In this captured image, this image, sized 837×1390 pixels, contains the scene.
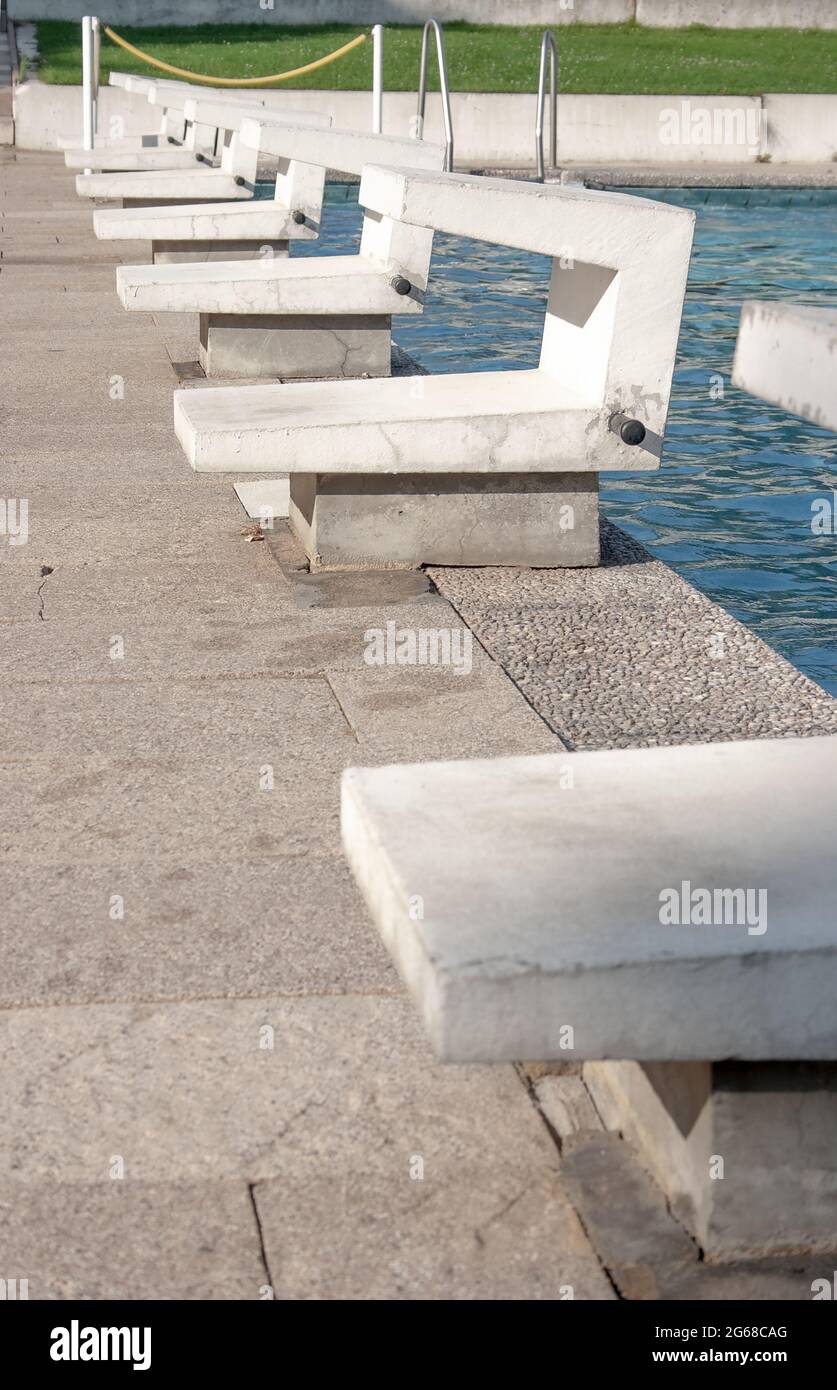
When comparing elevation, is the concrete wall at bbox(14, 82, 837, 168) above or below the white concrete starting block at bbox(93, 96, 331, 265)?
below

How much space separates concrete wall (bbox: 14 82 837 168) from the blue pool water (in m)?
7.55

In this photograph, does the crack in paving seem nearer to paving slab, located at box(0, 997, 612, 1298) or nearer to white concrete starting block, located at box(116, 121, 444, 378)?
paving slab, located at box(0, 997, 612, 1298)

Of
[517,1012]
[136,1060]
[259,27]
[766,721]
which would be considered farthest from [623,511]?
[259,27]

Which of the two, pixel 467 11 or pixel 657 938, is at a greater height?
pixel 657 938

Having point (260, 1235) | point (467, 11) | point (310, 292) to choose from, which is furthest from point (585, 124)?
point (260, 1235)

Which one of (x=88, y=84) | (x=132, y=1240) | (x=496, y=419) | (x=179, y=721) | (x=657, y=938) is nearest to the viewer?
(x=657, y=938)

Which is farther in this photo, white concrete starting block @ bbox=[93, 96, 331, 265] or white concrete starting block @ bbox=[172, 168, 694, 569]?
white concrete starting block @ bbox=[93, 96, 331, 265]

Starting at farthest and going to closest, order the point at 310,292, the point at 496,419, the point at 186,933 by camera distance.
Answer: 1. the point at 310,292
2. the point at 496,419
3. the point at 186,933

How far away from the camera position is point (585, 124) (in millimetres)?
24406

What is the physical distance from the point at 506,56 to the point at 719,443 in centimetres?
2287

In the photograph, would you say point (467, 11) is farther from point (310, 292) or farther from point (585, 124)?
point (310, 292)

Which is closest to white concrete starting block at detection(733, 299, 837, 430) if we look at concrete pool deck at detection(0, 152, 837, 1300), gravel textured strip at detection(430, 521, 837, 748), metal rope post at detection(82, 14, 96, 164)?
concrete pool deck at detection(0, 152, 837, 1300)

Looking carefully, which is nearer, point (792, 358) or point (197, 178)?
point (792, 358)

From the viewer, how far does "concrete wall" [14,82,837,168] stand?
24.4m
